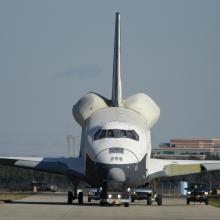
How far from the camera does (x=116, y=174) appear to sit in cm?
4503

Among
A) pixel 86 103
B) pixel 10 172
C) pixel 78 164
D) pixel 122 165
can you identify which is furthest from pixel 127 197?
pixel 10 172

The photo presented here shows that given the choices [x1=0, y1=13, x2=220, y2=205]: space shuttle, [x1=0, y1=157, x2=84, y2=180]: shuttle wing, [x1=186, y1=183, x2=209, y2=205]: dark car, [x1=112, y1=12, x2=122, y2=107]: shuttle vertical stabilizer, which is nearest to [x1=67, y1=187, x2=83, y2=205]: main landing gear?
[x1=0, y1=13, x2=220, y2=205]: space shuttle

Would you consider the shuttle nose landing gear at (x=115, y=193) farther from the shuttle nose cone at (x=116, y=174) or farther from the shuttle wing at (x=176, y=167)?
the shuttle wing at (x=176, y=167)

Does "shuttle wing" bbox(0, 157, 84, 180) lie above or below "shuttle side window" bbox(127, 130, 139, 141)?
below

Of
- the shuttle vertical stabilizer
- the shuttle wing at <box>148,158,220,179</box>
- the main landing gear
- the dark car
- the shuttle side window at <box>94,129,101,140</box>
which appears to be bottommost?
the main landing gear

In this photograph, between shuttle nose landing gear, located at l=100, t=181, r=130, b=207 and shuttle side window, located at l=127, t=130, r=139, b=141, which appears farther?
shuttle side window, located at l=127, t=130, r=139, b=141

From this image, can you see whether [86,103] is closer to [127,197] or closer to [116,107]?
[116,107]

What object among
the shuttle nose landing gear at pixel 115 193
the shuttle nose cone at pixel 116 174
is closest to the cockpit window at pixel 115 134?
the shuttle nose cone at pixel 116 174

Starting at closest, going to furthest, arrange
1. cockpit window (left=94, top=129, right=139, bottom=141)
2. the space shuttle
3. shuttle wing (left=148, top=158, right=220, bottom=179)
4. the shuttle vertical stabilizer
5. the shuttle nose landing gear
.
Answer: the shuttle nose landing gear
the space shuttle
cockpit window (left=94, top=129, right=139, bottom=141)
shuttle wing (left=148, top=158, right=220, bottom=179)
the shuttle vertical stabilizer

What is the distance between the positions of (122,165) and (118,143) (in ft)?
4.48

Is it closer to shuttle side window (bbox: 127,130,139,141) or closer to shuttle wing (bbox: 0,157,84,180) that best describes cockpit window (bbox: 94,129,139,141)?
shuttle side window (bbox: 127,130,139,141)

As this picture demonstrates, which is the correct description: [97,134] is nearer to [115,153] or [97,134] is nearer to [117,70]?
[115,153]

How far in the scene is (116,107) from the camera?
5262 centimetres

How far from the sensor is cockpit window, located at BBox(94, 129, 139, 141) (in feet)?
153
